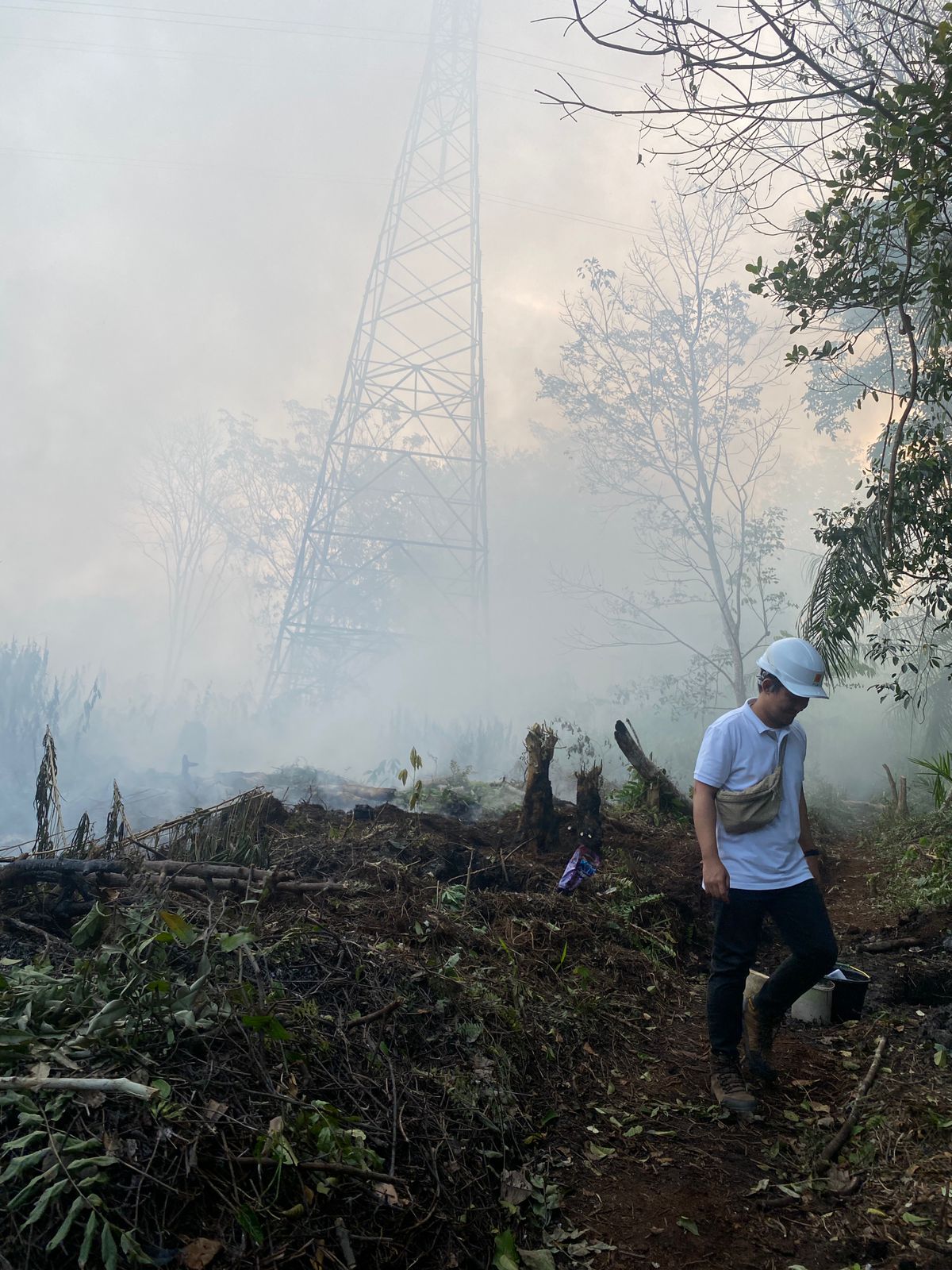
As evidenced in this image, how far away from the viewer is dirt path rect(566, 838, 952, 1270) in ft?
8.74

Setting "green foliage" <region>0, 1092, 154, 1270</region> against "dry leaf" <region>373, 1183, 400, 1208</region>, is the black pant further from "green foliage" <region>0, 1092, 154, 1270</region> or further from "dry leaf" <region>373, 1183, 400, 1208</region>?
"green foliage" <region>0, 1092, 154, 1270</region>

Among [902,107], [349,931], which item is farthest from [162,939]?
[902,107]

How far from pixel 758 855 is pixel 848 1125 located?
1.05 m

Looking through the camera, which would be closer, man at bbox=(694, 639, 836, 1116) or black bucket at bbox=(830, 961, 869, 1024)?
man at bbox=(694, 639, 836, 1116)

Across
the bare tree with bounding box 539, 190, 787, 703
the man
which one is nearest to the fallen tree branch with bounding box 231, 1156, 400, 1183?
the man

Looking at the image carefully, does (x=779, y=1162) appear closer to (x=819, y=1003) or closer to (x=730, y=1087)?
(x=730, y=1087)

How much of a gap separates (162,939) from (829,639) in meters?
6.18

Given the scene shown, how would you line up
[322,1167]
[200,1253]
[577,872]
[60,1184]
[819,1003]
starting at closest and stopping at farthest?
[60,1184], [200,1253], [322,1167], [819,1003], [577,872]

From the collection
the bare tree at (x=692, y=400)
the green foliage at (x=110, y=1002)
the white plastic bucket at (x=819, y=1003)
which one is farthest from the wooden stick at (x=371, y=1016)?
the bare tree at (x=692, y=400)

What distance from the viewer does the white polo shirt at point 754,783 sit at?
363cm

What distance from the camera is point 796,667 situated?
3609 mm

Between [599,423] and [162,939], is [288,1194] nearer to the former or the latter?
[162,939]

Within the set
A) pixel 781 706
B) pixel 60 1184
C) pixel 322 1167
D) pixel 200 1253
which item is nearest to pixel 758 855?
pixel 781 706

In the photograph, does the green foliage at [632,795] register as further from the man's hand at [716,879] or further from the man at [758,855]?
the man's hand at [716,879]
